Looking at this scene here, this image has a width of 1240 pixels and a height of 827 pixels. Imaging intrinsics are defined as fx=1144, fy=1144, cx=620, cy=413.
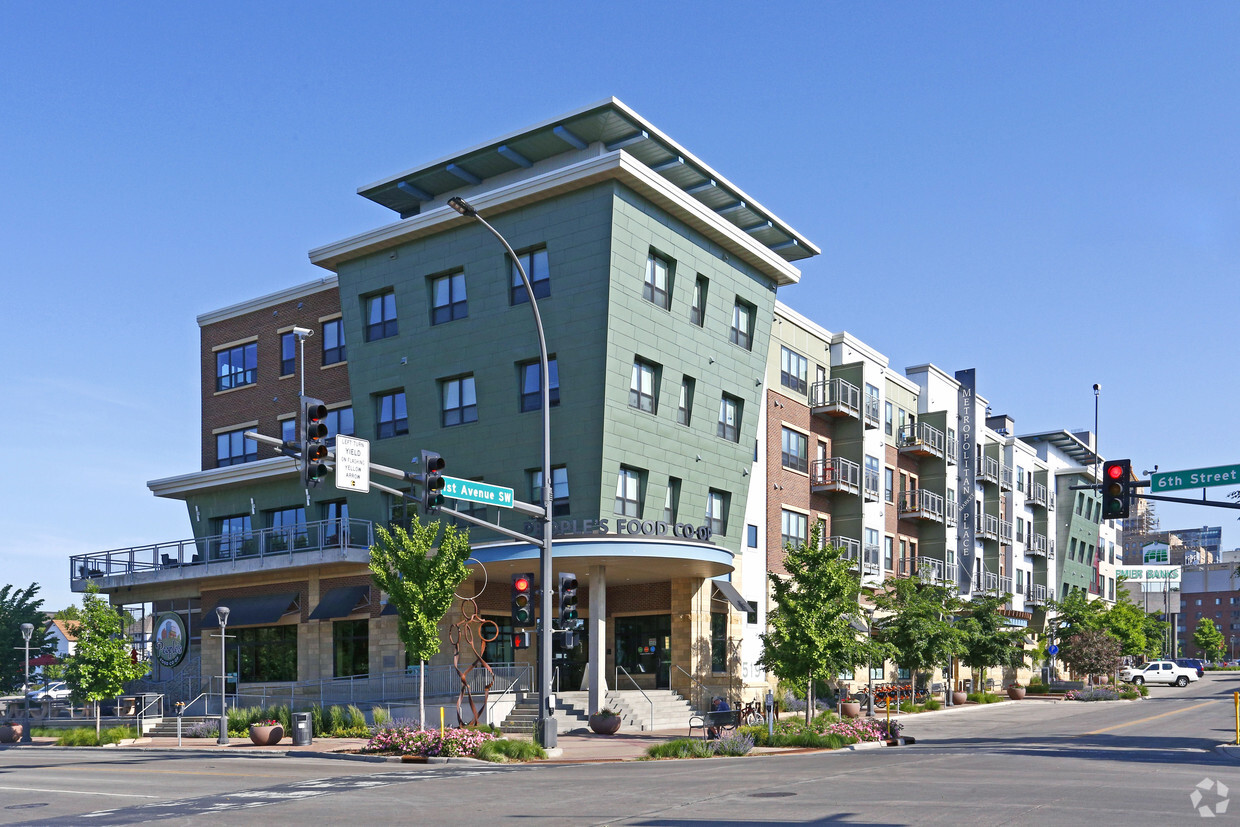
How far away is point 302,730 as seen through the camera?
104 feet

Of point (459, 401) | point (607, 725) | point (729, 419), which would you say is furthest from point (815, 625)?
point (459, 401)

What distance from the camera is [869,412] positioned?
53.8 m

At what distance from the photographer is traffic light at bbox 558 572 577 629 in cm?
2658

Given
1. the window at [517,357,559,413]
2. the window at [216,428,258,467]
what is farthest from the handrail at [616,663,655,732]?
the window at [216,428,258,467]

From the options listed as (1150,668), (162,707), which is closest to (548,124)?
(162,707)

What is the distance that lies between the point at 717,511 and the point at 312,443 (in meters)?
25.5

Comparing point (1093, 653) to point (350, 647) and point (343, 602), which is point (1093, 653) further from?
point (343, 602)

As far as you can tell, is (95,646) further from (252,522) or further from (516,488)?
(516,488)

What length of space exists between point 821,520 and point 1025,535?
108 feet

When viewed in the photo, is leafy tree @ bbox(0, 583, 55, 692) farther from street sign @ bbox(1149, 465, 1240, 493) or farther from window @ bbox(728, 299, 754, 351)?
street sign @ bbox(1149, 465, 1240, 493)

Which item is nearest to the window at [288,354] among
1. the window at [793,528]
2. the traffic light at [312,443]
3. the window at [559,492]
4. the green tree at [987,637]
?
the window at [559,492]

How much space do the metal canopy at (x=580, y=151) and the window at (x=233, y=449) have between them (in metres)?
A: 11.7

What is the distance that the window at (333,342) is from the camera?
1779 inches

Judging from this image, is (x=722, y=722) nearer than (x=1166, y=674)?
Yes
